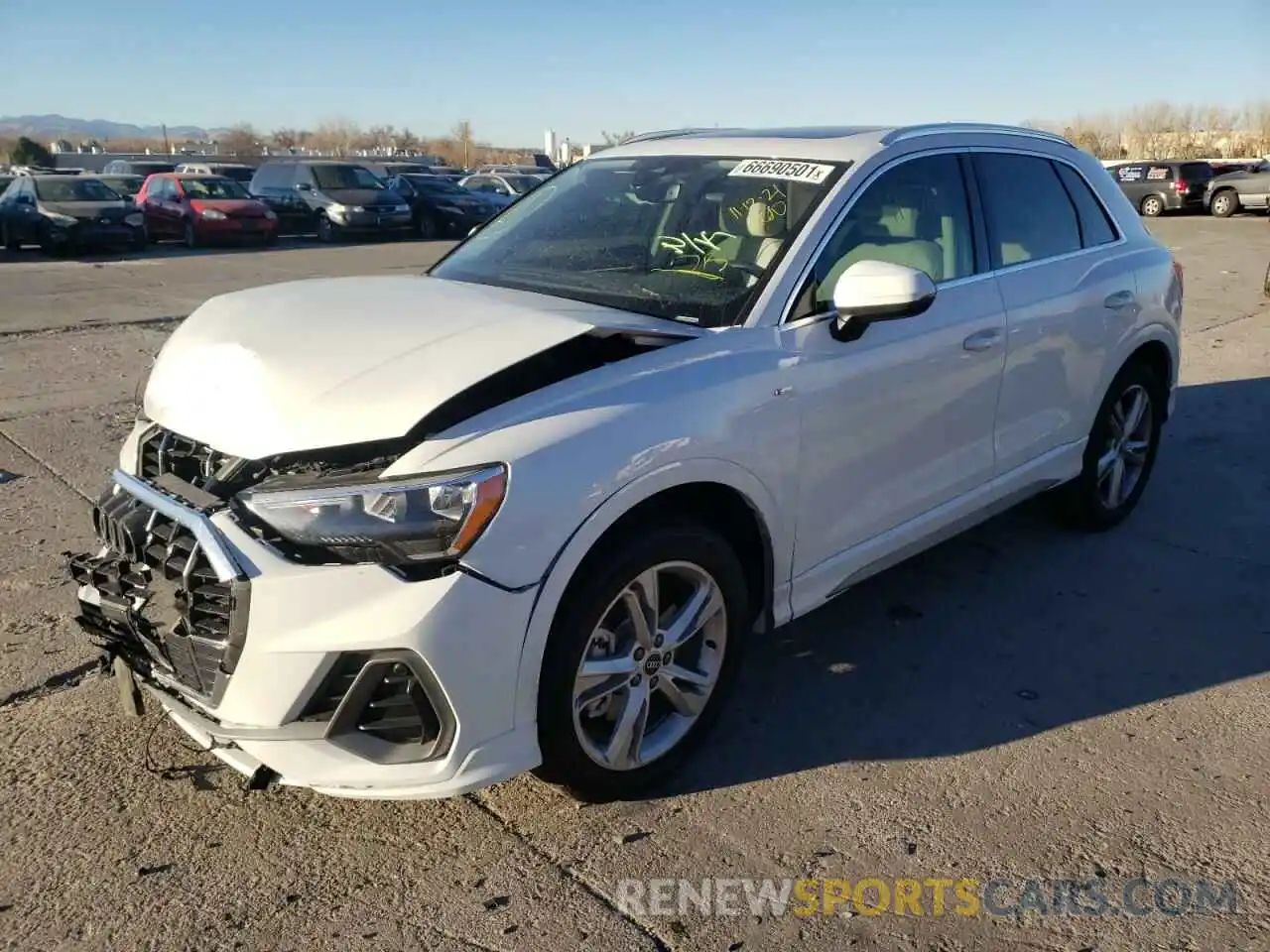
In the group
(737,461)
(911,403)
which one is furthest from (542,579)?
(911,403)

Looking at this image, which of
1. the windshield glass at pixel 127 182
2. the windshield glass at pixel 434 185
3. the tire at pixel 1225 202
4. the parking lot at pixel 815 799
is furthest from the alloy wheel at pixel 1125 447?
the tire at pixel 1225 202

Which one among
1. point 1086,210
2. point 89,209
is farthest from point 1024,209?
point 89,209

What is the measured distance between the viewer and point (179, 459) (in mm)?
2939

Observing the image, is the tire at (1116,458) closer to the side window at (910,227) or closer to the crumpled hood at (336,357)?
the side window at (910,227)

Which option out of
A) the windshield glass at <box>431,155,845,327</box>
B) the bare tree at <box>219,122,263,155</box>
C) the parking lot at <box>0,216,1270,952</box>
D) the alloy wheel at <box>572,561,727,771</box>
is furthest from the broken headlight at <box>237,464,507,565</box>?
the bare tree at <box>219,122,263,155</box>

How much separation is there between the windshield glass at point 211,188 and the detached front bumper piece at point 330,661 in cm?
2218

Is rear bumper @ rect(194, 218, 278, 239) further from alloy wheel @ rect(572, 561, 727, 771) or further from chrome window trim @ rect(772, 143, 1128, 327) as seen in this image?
alloy wheel @ rect(572, 561, 727, 771)

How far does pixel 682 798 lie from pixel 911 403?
1.52 m

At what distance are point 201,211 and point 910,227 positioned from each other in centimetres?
2091

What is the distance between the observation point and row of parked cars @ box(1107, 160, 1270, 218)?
3094 centimetres

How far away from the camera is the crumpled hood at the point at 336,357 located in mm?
2693

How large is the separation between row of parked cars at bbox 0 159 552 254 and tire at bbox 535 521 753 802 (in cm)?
1720

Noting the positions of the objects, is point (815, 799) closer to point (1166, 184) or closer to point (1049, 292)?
point (1049, 292)

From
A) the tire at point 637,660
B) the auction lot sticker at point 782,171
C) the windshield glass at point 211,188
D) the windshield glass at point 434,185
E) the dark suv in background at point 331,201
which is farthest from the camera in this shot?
the windshield glass at point 434,185
